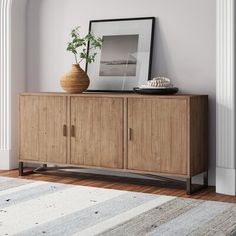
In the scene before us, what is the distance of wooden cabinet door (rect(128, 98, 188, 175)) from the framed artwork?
1.59 feet

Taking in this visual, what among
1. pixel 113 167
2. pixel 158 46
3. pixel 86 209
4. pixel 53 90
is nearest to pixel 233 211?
pixel 86 209

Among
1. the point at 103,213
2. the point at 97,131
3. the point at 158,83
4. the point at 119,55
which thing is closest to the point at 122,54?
the point at 119,55

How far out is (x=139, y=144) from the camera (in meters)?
4.93

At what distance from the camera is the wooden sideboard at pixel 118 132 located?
475 centimetres

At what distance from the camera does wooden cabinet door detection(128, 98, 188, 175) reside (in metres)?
4.73

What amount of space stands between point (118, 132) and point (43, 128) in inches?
31.3

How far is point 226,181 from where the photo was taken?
4.78m

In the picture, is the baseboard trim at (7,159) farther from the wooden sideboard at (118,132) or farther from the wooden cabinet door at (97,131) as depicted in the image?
the wooden cabinet door at (97,131)

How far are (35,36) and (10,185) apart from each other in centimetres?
169

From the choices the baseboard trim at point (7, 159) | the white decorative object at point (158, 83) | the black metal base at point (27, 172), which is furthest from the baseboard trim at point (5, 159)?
the white decorative object at point (158, 83)

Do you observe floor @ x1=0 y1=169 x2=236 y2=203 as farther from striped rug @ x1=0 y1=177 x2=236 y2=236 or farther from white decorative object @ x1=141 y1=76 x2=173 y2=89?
white decorative object @ x1=141 y1=76 x2=173 y2=89

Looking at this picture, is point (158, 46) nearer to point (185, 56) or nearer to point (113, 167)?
point (185, 56)

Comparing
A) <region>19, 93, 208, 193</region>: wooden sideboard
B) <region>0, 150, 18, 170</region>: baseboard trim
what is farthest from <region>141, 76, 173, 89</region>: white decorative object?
<region>0, 150, 18, 170</region>: baseboard trim

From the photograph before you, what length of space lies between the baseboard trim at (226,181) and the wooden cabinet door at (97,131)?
2.75 feet
